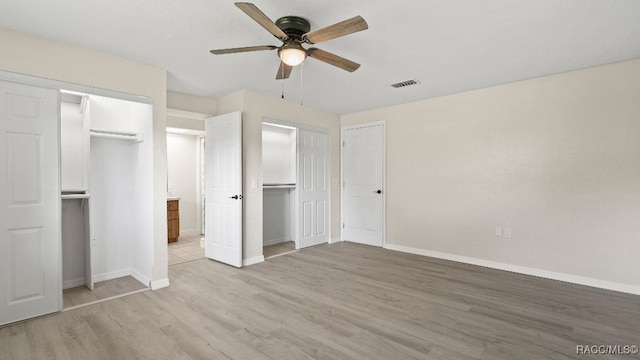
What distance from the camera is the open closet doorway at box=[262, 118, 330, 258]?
16.8 ft

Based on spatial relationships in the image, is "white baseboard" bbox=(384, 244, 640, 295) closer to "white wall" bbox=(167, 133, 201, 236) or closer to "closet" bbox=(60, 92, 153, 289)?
"closet" bbox=(60, 92, 153, 289)

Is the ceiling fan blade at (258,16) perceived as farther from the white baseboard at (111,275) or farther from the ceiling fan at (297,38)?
the white baseboard at (111,275)

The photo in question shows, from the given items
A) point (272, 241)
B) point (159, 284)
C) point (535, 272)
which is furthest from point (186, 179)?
point (535, 272)

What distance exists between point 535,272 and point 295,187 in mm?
3707

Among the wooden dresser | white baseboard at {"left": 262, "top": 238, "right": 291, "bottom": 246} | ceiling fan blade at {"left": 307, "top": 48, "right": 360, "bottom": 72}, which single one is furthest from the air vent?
the wooden dresser

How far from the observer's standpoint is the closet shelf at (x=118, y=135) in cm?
344

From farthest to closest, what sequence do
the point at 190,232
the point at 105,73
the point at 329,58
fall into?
1. the point at 190,232
2. the point at 105,73
3. the point at 329,58

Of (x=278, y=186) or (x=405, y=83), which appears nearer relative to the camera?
(x=405, y=83)

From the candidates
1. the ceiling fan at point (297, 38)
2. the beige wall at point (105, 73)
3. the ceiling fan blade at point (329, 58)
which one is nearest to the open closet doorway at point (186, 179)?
the beige wall at point (105, 73)

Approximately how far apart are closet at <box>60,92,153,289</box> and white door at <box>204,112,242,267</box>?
103 centimetres

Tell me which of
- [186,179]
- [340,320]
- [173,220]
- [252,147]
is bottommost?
[340,320]

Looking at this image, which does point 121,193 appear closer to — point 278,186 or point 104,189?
point 104,189

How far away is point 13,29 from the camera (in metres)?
2.54

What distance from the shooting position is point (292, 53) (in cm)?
231
